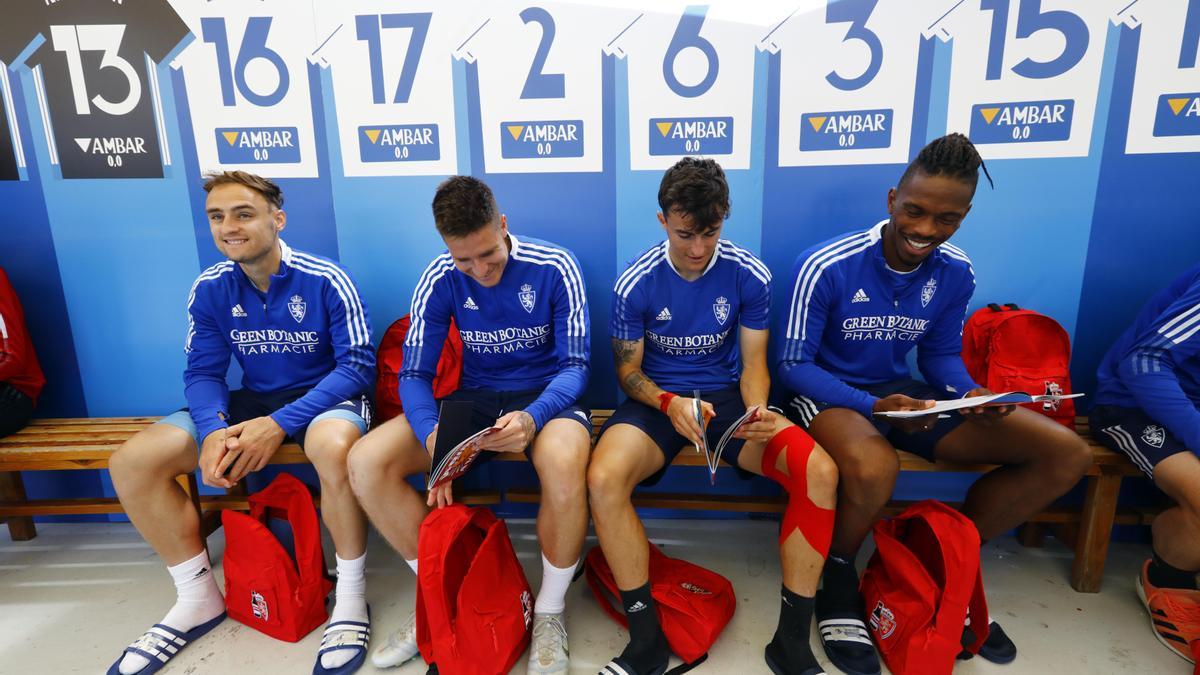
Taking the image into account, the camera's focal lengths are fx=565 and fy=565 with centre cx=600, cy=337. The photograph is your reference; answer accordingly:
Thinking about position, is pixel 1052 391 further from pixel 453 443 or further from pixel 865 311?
pixel 453 443

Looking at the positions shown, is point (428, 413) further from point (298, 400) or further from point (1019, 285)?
point (1019, 285)

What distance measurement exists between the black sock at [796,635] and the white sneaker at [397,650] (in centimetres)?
97

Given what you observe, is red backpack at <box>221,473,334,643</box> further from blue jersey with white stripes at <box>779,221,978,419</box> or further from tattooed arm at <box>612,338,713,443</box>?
blue jersey with white stripes at <box>779,221,978,419</box>

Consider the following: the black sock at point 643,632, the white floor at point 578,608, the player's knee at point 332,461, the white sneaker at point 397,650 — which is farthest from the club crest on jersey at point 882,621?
the player's knee at point 332,461

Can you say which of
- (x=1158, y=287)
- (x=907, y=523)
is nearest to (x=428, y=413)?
(x=907, y=523)

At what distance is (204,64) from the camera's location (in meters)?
1.92

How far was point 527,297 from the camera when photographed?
1717mm

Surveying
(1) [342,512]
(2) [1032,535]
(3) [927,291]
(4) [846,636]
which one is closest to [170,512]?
(1) [342,512]

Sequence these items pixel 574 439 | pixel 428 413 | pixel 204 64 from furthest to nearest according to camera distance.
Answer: pixel 204 64
pixel 428 413
pixel 574 439

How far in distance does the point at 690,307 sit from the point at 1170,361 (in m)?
1.33

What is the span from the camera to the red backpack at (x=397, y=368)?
1859 millimetres

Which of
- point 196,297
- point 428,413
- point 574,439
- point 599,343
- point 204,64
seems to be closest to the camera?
point 574,439

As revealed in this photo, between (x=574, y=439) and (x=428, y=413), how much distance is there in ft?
1.44

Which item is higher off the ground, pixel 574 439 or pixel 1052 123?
pixel 1052 123
